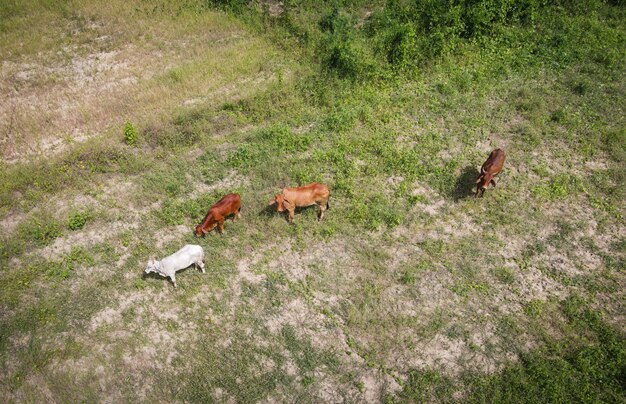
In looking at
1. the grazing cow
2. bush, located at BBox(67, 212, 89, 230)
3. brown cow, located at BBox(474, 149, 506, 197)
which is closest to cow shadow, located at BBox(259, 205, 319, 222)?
the grazing cow

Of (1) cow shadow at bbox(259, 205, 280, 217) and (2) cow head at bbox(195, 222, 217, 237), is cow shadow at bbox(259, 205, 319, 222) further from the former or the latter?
(2) cow head at bbox(195, 222, 217, 237)

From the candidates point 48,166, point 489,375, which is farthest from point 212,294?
point 48,166

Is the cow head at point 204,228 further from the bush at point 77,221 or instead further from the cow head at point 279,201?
the bush at point 77,221

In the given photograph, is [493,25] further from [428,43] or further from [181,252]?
[181,252]

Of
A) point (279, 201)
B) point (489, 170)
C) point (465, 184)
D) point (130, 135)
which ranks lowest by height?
point (465, 184)

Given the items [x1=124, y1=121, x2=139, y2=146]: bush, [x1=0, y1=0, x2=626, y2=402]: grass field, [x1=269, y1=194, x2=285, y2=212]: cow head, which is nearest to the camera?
[x1=0, y1=0, x2=626, y2=402]: grass field

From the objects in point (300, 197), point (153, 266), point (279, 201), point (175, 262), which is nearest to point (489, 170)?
point (300, 197)

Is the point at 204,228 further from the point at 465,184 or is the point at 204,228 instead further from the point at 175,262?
the point at 465,184
